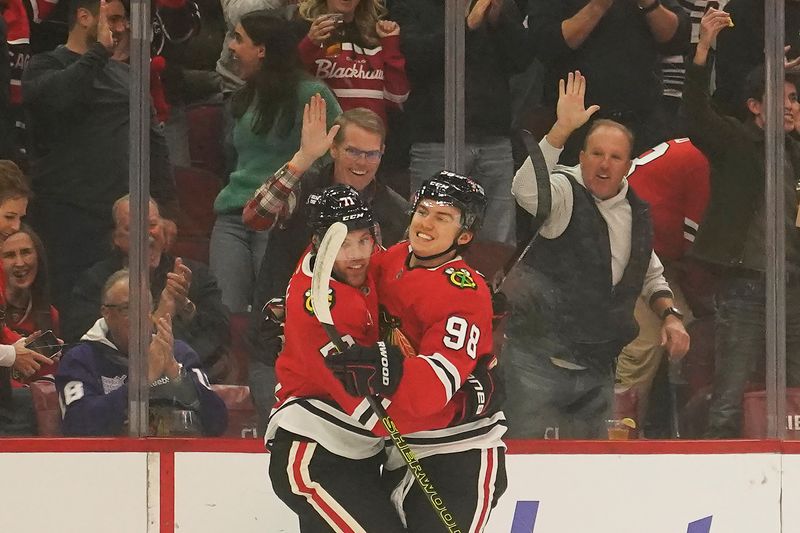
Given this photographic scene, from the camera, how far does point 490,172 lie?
316 centimetres

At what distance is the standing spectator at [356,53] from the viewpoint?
314 cm

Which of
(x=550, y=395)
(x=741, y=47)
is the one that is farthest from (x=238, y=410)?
(x=741, y=47)

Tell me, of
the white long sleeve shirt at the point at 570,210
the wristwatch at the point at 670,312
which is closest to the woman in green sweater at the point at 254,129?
the white long sleeve shirt at the point at 570,210

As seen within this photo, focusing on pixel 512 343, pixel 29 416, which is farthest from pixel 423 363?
pixel 29 416

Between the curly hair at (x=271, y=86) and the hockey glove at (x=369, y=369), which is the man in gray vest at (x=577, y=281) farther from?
the hockey glove at (x=369, y=369)

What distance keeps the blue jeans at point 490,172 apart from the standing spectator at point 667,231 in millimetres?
360

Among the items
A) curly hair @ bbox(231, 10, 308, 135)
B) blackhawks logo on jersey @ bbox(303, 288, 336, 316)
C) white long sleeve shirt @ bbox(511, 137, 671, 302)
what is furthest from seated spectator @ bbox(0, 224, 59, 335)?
white long sleeve shirt @ bbox(511, 137, 671, 302)

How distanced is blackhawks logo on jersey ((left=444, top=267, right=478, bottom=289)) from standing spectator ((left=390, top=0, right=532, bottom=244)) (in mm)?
727

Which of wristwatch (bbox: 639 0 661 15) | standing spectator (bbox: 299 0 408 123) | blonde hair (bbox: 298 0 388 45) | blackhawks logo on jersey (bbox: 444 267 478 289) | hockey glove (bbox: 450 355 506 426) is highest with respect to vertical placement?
wristwatch (bbox: 639 0 661 15)

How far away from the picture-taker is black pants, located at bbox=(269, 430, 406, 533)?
→ 236 centimetres

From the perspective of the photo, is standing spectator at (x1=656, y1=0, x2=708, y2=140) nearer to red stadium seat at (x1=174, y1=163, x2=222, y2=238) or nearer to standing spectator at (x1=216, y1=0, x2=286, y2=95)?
standing spectator at (x1=216, y1=0, x2=286, y2=95)

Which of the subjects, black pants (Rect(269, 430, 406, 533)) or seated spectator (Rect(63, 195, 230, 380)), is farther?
seated spectator (Rect(63, 195, 230, 380))

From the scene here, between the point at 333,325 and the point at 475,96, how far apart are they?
1109 millimetres

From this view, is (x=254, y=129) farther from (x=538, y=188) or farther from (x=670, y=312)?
(x=670, y=312)
